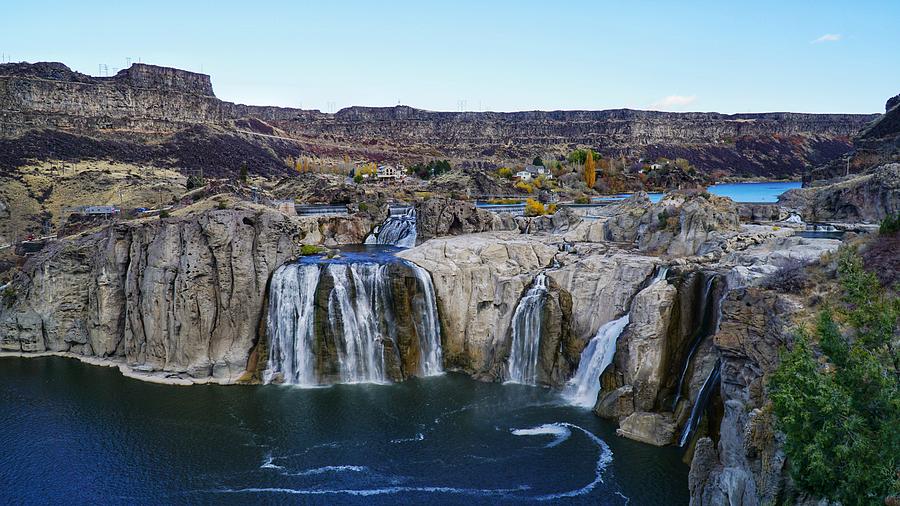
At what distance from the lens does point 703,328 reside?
109 ft

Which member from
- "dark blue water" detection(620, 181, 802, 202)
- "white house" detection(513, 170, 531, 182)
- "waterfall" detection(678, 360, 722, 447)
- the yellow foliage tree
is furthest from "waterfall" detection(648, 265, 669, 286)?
the yellow foliage tree

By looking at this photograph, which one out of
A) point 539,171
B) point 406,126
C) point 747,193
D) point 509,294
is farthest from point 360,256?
point 406,126

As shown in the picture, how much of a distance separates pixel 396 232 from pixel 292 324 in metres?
21.2

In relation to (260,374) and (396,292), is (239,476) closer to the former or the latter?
(260,374)

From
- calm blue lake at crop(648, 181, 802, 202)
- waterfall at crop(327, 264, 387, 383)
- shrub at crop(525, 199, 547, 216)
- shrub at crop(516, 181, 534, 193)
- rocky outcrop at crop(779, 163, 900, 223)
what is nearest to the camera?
waterfall at crop(327, 264, 387, 383)

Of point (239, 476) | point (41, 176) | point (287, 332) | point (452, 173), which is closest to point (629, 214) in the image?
point (287, 332)

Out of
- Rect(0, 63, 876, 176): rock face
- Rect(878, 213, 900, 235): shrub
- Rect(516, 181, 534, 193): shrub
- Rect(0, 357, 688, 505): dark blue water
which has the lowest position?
Rect(0, 357, 688, 505): dark blue water

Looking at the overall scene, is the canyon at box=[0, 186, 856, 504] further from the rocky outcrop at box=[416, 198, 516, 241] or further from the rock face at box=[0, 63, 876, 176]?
the rock face at box=[0, 63, 876, 176]

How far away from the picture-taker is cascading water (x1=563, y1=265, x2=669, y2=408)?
3591cm

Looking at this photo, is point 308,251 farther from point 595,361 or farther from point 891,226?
point 891,226

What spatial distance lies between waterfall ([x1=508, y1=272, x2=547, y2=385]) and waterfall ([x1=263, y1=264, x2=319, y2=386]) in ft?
39.4

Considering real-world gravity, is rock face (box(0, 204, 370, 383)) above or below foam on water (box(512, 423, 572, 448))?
above

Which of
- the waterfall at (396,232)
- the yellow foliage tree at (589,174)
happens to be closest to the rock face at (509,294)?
the waterfall at (396,232)

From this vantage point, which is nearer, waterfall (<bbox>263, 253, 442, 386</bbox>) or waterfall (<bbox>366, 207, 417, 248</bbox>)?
waterfall (<bbox>263, 253, 442, 386</bbox>)
